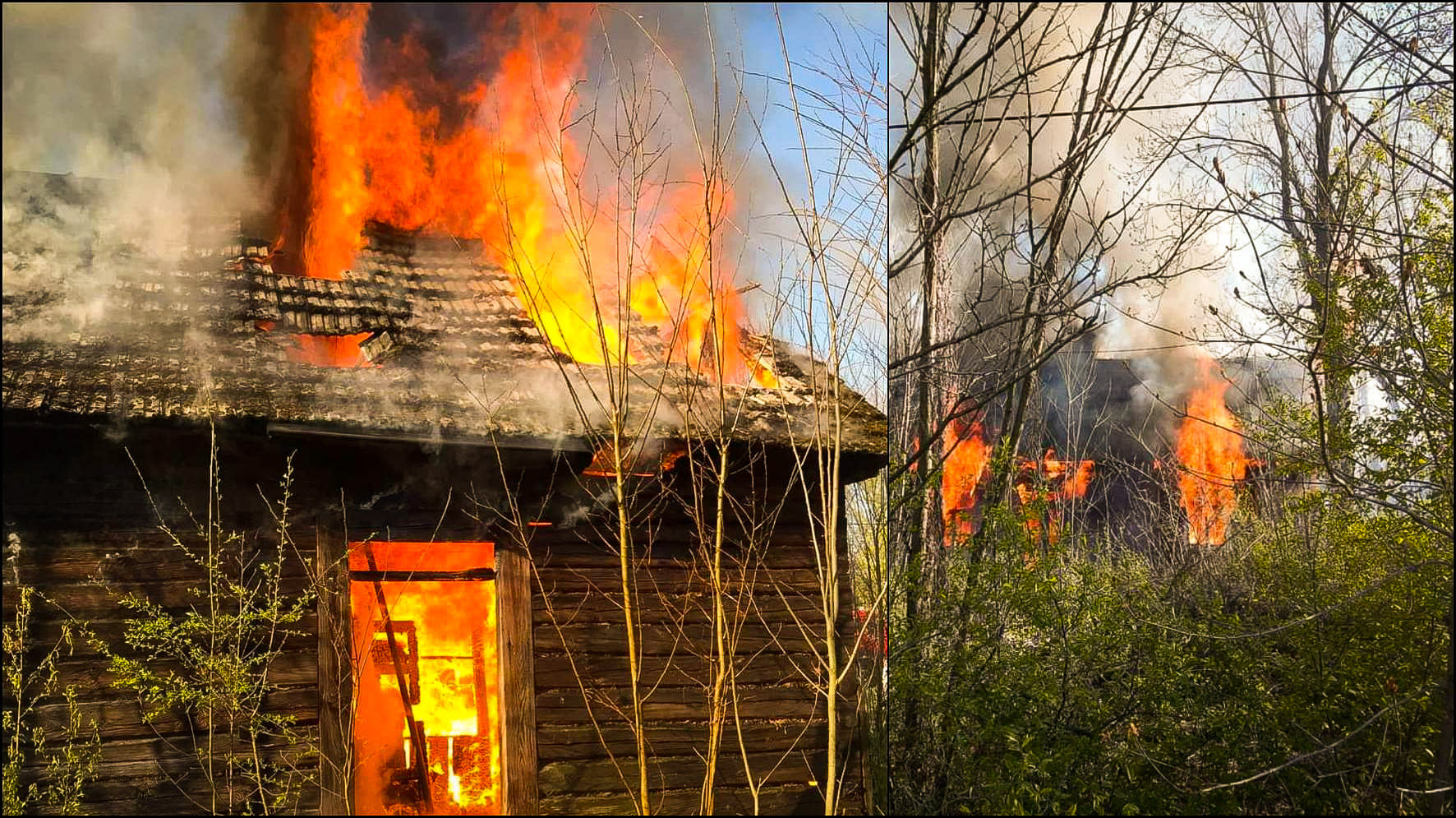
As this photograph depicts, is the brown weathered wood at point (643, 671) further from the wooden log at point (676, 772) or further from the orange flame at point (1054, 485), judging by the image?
the orange flame at point (1054, 485)

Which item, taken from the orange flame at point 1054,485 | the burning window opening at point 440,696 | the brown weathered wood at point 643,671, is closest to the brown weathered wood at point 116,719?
the brown weathered wood at point 643,671

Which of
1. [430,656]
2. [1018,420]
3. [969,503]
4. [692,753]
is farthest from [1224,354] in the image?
[430,656]

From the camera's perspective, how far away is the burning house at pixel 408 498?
130 inches

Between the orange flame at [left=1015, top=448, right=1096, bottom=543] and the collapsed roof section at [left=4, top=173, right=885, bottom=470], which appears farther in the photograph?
the orange flame at [left=1015, top=448, right=1096, bottom=543]

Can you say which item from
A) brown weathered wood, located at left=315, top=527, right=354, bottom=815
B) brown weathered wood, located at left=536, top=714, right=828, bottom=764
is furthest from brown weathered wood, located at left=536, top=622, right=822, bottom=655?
brown weathered wood, located at left=315, top=527, right=354, bottom=815

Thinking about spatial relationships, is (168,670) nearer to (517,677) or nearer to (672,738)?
(517,677)

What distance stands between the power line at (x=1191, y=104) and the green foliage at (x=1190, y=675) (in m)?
1.45

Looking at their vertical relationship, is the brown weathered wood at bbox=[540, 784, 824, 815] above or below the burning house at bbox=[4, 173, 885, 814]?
below

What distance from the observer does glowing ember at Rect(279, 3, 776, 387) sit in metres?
3.41

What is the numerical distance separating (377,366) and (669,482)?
0.98 metres

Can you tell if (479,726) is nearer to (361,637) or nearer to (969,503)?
(361,637)

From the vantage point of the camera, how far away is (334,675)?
11.9 ft

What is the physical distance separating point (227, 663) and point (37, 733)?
0.50 m

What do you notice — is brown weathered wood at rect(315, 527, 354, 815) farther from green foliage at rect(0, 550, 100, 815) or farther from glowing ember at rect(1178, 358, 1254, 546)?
glowing ember at rect(1178, 358, 1254, 546)
